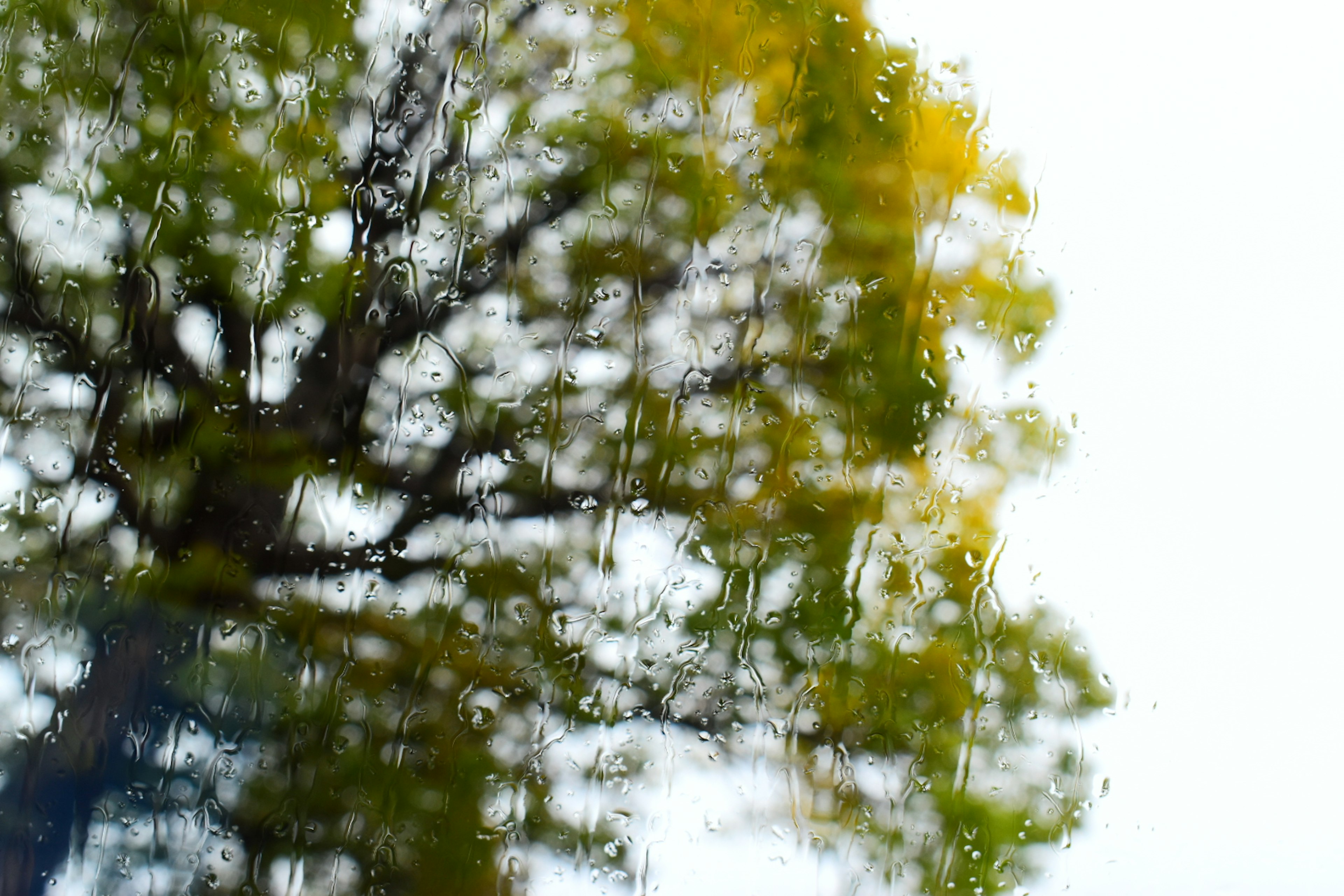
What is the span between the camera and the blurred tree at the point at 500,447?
0.89 m

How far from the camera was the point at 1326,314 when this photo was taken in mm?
1033

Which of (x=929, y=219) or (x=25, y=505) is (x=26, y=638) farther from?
(x=929, y=219)

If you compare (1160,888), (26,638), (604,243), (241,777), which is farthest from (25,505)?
(1160,888)

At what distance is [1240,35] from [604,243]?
2.75ft

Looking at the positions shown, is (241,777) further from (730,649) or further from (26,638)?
(730,649)

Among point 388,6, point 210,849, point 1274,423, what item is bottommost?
point 210,849

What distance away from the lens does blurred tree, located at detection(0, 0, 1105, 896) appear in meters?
0.89

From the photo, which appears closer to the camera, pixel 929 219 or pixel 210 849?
pixel 210 849

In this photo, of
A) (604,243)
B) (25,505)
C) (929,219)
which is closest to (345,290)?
(604,243)

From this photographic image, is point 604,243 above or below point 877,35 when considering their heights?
below

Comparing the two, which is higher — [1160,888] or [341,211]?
[341,211]

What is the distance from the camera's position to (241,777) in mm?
883

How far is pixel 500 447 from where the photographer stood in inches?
36.6

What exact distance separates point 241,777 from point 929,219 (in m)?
0.98
